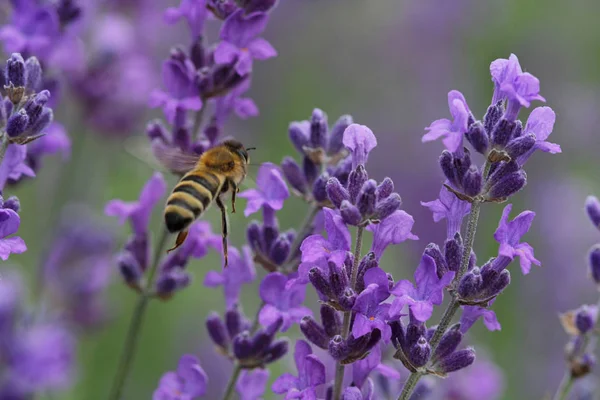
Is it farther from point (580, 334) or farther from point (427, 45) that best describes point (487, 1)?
point (580, 334)

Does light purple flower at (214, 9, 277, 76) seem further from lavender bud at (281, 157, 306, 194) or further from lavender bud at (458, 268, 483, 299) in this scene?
lavender bud at (458, 268, 483, 299)

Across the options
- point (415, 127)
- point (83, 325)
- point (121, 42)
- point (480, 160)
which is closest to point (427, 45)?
point (415, 127)

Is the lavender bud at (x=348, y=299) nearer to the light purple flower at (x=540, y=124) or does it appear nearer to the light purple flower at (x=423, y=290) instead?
the light purple flower at (x=423, y=290)

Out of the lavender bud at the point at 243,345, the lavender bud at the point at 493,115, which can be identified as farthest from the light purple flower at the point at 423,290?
the lavender bud at the point at 243,345

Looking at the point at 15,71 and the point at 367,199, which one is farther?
the point at 15,71

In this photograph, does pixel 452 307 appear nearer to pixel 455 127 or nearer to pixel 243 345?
pixel 455 127

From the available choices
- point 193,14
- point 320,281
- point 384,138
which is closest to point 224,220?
point 193,14

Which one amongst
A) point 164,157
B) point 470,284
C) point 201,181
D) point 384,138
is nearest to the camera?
point 470,284
